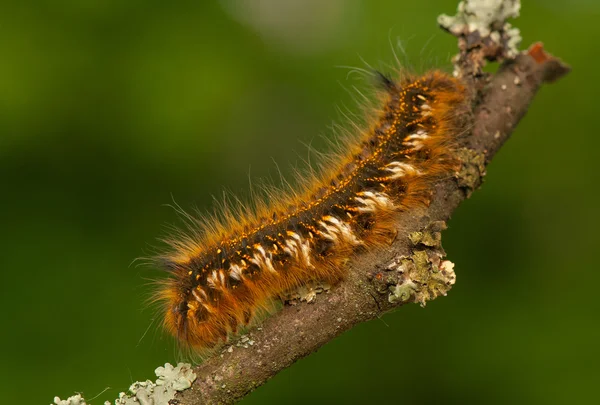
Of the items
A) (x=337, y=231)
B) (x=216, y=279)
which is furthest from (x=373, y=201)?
(x=216, y=279)

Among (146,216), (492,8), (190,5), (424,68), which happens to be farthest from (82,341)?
(492,8)

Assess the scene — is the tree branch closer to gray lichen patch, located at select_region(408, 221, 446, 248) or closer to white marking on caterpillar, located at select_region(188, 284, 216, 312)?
gray lichen patch, located at select_region(408, 221, 446, 248)

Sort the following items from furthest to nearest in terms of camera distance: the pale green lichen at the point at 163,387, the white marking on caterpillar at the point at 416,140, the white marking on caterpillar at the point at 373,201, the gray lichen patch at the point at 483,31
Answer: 1. the gray lichen patch at the point at 483,31
2. the white marking on caterpillar at the point at 416,140
3. the white marking on caterpillar at the point at 373,201
4. the pale green lichen at the point at 163,387

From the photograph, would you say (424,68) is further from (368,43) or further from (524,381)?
(524,381)

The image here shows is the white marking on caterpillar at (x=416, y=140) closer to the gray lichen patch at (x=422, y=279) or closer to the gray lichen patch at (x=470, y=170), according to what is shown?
the gray lichen patch at (x=470, y=170)

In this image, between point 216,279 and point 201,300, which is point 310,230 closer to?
point 216,279

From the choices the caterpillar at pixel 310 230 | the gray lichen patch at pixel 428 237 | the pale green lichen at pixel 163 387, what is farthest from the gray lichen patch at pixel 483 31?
the pale green lichen at pixel 163 387

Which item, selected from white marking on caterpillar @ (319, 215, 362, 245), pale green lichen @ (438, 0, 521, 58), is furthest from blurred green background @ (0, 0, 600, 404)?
white marking on caterpillar @ (319, 215, 362, 245)
